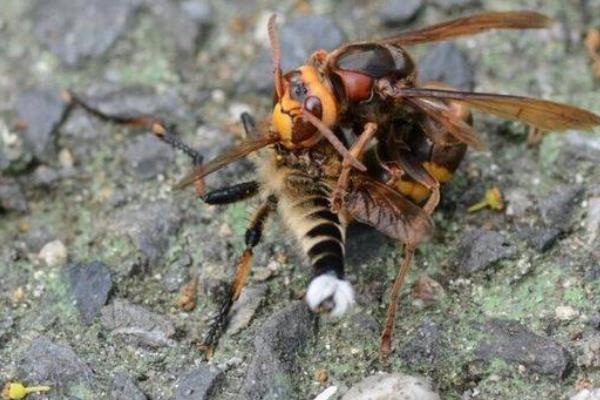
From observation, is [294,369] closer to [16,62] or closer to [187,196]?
[187,196]

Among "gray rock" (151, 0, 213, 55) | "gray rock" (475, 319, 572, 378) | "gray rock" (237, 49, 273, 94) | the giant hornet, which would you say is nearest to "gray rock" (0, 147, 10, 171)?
the giant hornet

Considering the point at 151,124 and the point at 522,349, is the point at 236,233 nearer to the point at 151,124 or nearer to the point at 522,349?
the point at 151,124

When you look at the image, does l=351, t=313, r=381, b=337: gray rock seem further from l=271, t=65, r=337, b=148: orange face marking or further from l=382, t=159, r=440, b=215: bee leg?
l=271, t=65, r=337, b=148: orange face marking

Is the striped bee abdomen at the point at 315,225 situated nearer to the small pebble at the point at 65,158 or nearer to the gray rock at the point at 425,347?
the gray rock at the point at 425,347

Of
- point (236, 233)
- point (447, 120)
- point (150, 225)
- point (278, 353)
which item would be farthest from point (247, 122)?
point (278, 353)

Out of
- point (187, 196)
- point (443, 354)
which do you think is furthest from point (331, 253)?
point (187, 196)

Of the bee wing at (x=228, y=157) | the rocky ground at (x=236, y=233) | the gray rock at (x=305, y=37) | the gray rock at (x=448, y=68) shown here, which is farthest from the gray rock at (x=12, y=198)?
the gray rock at (x=448, y=68)
